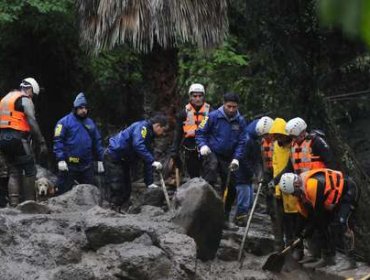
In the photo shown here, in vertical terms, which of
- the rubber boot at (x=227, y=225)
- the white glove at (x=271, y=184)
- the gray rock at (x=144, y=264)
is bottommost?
the gray rock at (x=144, y=264)

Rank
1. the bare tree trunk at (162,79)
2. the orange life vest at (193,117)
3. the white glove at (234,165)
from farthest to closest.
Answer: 1. the bare tree trunk at (162,79)
2. the orange life vest at (193,117)
3. the white glove at (234,165)

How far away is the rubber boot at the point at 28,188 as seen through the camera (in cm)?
914

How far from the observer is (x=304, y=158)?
8.07 metres

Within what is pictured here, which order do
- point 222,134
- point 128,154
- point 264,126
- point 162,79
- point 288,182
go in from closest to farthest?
point 288,182 < point 264,126 < point 222,134 < point 128,154 < point 162,79

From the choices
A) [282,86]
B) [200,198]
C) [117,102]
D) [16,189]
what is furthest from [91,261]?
[117,102]

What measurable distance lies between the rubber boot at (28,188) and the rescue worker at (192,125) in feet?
6.42

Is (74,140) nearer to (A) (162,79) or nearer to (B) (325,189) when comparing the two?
(A) (162,79)

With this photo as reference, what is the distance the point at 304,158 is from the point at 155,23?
175 inches

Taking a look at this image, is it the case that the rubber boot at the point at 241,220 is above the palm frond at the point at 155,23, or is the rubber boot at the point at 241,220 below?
below

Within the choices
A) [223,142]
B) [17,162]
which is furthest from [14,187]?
[223,142]

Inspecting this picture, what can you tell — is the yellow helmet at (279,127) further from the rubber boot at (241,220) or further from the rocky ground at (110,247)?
the rubber boot at (241,220)

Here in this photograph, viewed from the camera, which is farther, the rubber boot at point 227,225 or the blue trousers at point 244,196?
the blue trousers at point 244,196

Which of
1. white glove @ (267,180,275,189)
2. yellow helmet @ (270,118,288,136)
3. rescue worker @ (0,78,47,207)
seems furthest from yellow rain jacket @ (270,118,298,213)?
rescue worker @ (0,78,47,207)

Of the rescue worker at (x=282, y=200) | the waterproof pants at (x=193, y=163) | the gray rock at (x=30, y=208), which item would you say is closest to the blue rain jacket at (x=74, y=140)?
the waterproof pants at (x=193, y=163)
